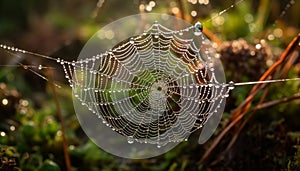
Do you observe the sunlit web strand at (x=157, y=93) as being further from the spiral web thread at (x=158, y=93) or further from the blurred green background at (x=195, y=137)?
the blurred green background at (x=195, y=137)

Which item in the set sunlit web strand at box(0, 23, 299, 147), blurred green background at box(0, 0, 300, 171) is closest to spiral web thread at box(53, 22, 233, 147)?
sunlit web strand at box(0, 23, 299, 147)

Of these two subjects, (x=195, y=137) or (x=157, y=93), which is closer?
(x=157, y=93)

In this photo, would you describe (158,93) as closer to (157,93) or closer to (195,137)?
(157,93)

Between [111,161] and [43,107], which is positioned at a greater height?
[43,107]

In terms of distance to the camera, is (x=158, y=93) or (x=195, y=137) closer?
(x=158, y=93)

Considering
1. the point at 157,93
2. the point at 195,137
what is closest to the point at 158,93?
the point at 157,93

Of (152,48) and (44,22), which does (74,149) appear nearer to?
(152,48)

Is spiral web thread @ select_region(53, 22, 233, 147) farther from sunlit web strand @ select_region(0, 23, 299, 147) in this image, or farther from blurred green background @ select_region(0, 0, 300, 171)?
blurred green background @ select_region(0, 0, 300, 171)

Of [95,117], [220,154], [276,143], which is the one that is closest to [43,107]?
[95,117]

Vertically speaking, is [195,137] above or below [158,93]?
below

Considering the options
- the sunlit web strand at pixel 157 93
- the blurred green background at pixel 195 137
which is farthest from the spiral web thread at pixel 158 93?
the blurred green background at pixel 195 137

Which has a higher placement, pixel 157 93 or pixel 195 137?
pixel 157 93
